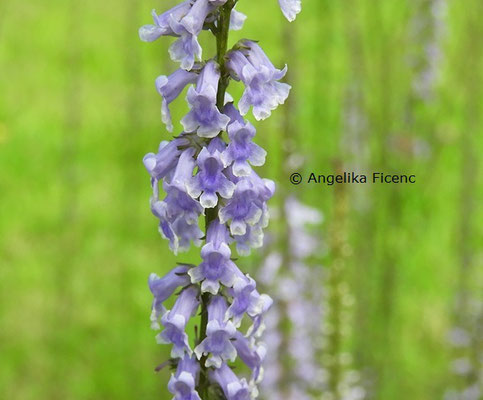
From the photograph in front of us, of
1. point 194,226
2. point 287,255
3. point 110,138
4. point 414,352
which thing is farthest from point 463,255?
point 110,138

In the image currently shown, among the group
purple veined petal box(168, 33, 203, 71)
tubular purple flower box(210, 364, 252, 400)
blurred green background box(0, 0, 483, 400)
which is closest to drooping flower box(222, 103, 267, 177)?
purple veined petal box(168, 33, 203, 71)

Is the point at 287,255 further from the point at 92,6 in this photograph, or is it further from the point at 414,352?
the point at 92,6

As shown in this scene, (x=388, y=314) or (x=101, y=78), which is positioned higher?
(x=101, y=78)

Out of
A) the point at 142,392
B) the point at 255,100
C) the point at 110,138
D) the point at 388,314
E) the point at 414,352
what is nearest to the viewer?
the point at 255,100

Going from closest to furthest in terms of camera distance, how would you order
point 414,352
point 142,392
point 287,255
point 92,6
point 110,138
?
1. point 287,255
2. point 142,392
3. point 414,352
4. point 110,138
5. point 92,6

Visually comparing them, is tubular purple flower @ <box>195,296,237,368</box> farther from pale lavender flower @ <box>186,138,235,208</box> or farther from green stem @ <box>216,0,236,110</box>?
green stem @ <box>216,0,236,110</box>

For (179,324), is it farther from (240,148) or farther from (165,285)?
(240,148)
